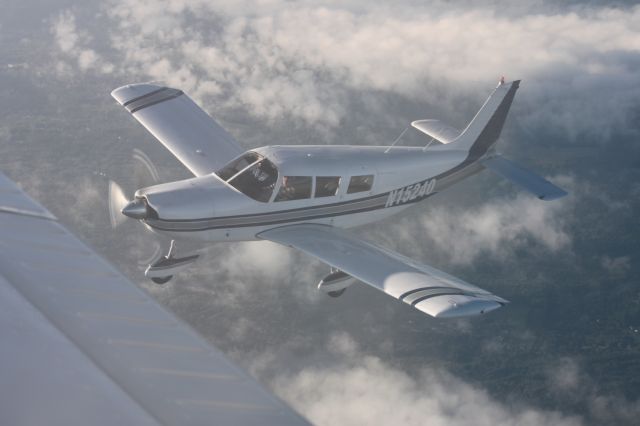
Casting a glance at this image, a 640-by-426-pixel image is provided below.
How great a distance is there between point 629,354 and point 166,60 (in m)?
147

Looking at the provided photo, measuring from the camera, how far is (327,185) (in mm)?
21547

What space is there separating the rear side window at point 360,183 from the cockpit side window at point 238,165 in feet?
12.2

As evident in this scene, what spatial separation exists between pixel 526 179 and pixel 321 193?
362 inches

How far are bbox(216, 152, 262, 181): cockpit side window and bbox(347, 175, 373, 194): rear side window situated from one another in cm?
371

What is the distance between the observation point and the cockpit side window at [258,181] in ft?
67.2

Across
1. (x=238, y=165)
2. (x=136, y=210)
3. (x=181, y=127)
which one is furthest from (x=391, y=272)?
(x=181, y=127)

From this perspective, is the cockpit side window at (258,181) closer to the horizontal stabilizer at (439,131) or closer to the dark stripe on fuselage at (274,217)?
the dark stripe on fuselage at (274,217)

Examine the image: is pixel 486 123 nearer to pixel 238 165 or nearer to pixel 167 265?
pixel 238 165

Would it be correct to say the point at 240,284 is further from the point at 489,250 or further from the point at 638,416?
the point at 638,416

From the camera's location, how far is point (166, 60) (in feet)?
593

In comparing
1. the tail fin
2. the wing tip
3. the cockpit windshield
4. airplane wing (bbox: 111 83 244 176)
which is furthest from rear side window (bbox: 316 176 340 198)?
the wing tip

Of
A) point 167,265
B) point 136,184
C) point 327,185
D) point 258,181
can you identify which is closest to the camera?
point 136,184

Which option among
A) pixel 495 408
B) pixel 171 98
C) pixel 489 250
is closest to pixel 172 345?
pixel 171 98

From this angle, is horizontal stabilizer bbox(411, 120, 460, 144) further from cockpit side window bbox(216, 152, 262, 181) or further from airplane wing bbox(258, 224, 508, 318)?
cockpit side window bbox(216, 152, 262, 181)
